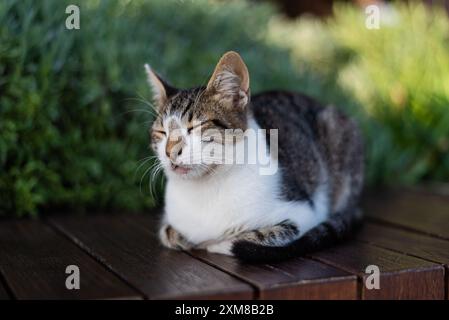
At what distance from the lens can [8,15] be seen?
2414 mm

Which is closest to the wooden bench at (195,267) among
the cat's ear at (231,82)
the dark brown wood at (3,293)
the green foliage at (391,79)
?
the dark brown wood at (3,293)

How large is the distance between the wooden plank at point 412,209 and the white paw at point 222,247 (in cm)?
96

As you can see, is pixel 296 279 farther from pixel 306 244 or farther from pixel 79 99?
pixel 79 99

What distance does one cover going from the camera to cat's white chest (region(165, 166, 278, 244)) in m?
1.86

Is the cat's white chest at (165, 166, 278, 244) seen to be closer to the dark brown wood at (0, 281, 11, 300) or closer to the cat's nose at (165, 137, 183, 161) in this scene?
the cat's nose at (165, 137, 183, 161)

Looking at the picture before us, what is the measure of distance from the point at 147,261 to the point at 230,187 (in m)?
0.38

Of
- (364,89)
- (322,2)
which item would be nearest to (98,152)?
(364,89)

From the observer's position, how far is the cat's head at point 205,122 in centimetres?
174

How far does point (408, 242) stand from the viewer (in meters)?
2.11

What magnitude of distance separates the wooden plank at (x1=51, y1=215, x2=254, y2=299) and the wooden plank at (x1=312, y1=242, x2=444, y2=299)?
0.39 meters

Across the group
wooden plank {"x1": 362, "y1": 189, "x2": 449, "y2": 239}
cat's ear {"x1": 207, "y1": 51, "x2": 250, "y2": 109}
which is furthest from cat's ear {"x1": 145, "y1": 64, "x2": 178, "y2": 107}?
wooden plank {"x1": 362, "y1": 189, "x2": 449, "y2": 239}
